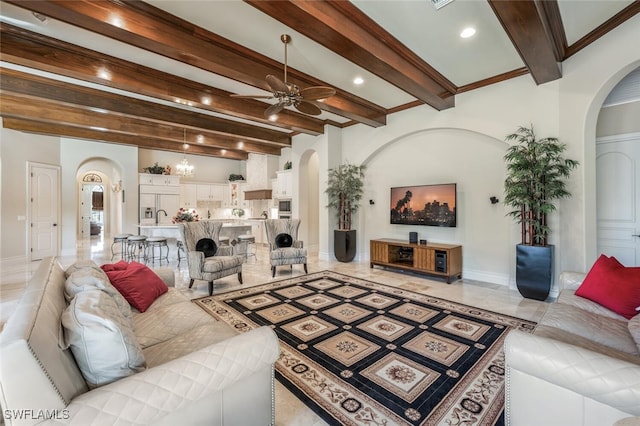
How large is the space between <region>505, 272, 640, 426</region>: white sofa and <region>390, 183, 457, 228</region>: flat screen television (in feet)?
11.0

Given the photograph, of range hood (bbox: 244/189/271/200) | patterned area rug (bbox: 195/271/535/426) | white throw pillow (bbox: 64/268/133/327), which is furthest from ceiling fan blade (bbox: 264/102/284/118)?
range hood (bbox: 244/189/271/200)

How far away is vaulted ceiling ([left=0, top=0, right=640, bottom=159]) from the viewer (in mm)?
2691

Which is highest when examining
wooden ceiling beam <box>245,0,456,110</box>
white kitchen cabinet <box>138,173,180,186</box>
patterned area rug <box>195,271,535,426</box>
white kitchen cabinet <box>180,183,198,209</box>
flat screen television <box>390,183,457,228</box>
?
wooden ceiling beam <box>245,0,456,110</box>

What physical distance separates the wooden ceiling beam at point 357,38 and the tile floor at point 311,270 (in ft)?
9.82

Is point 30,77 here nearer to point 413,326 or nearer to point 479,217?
point 413,326

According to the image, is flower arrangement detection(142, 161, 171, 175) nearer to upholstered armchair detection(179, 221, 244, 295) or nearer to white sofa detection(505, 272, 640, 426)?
upholstered armchair detection(179, 221, 244, 295)

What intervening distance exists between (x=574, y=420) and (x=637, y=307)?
1298 mm

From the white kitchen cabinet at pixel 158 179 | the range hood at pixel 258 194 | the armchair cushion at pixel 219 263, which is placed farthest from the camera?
the range hood at pixel 258 194

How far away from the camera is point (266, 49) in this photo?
352 cm

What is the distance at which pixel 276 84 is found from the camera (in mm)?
3279

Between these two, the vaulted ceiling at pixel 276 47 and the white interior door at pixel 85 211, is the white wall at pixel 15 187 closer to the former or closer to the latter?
the vaulted ceiling at pixel 276 47

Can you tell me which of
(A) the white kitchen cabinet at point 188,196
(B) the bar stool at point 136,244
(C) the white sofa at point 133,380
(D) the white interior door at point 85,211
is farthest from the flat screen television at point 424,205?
(D) the white interior door at point 85,211

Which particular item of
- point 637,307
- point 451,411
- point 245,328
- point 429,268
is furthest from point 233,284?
point 637,307

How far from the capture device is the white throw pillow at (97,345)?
1130 mm
